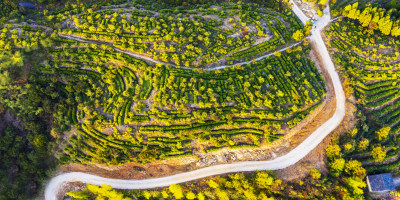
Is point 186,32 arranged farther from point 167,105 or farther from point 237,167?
point 237,167

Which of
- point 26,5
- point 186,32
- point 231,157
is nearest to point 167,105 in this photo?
point 231,157

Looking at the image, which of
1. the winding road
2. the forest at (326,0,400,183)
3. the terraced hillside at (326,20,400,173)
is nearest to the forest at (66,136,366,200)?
the winding road

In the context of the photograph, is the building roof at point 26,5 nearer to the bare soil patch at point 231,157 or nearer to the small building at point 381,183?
the bare soil patch at point 231,157

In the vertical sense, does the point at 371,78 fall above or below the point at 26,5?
below

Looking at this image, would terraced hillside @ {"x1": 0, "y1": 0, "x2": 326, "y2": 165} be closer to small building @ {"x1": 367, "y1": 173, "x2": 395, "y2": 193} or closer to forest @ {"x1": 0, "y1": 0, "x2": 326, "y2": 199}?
forest @ {"x1": 0, "y1": 0, "x2": 326, "y2": 199}

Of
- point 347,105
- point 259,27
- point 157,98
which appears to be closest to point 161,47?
point 157,98

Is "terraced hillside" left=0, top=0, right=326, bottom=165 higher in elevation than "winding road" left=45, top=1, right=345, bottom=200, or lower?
higher
